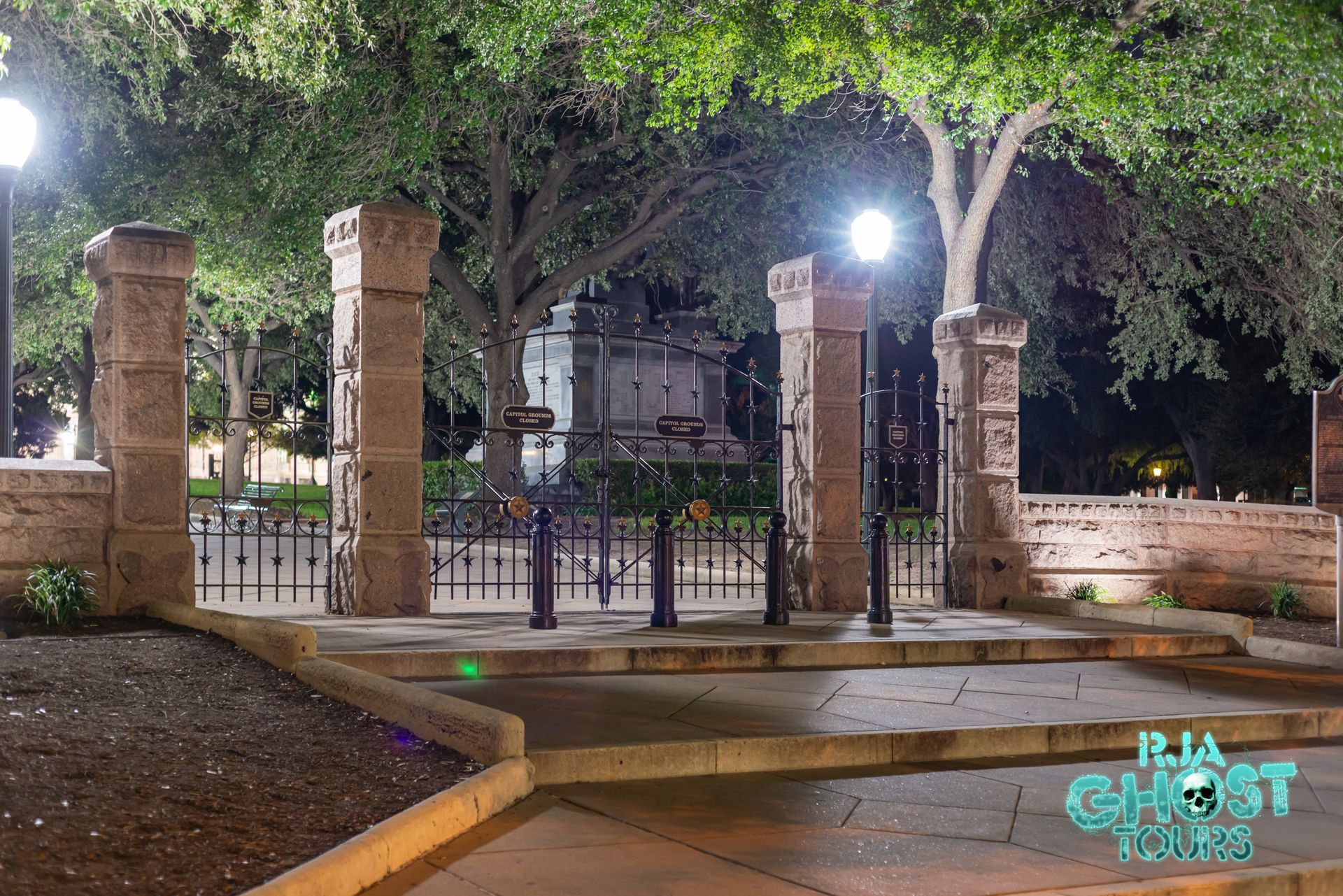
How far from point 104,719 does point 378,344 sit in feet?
18.2

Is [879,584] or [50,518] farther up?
[50,518]

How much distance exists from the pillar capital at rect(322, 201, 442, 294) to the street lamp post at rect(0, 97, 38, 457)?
2.93 m

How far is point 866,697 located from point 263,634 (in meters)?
3.85

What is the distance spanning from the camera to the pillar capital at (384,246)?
11.2m

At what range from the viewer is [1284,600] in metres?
15.0

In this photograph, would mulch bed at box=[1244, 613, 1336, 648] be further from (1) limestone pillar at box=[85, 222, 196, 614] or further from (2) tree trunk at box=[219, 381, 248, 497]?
(2) tree trunk at box=[219, 381, 248, 497]

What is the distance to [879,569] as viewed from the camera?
11742mm

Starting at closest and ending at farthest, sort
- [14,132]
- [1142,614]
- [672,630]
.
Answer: [672,630]
[14,132]
[1142,614]

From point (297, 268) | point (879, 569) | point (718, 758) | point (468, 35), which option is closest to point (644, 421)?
point (297, 268)

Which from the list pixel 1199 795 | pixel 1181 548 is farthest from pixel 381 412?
pixel 1181 548

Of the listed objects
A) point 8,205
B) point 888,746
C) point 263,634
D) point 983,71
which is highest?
point 983,71

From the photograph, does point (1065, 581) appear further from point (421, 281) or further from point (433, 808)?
point (433, 808)

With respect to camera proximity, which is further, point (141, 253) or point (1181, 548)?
point (1181, 548)
